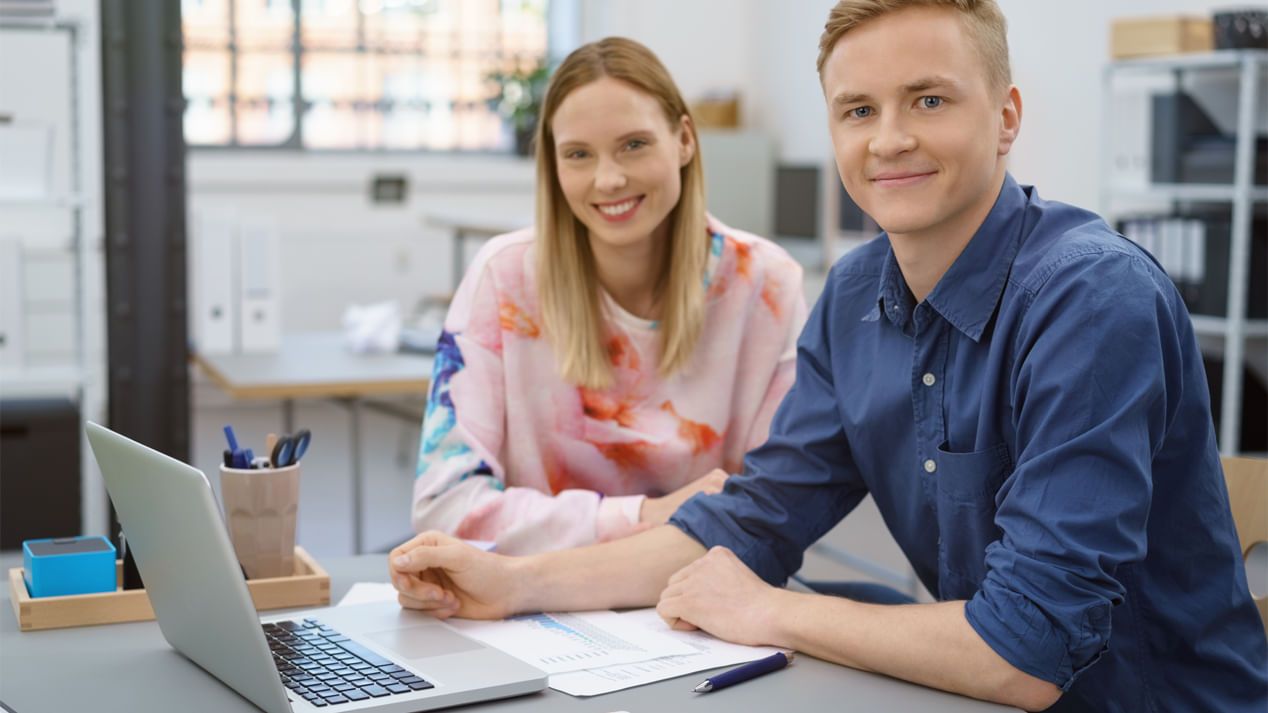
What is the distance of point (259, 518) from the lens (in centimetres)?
142

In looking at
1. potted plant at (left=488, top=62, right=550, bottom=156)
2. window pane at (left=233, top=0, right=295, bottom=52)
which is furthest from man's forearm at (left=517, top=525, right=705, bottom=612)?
window pane at (left=233, top=0, right=295, bottom=52)

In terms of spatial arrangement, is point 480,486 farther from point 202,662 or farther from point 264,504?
point 202,662

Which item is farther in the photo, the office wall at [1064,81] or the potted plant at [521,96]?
the potted plant at [521,96]

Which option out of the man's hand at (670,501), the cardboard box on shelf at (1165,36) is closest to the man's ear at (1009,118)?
A: the man's hand at (670,501)

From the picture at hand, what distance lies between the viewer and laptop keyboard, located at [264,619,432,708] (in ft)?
3.62

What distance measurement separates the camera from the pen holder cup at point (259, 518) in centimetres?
141

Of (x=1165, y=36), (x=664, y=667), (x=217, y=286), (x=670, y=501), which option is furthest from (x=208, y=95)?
(x=664, y=667)

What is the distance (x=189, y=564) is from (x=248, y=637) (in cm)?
9

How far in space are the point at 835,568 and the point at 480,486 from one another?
2483 millimetres

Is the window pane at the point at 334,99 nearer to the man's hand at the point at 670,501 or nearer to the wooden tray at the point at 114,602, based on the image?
the man's hand at the point at 670,501

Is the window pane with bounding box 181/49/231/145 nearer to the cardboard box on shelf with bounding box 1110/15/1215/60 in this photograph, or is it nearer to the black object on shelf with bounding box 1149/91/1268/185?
the cardboard box on shelf with bounding box 1110/15/1215/60

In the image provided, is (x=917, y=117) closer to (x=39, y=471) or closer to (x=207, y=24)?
(x=39, y=471)

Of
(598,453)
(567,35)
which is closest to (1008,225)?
(598,453)

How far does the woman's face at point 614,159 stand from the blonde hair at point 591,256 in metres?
0.02
